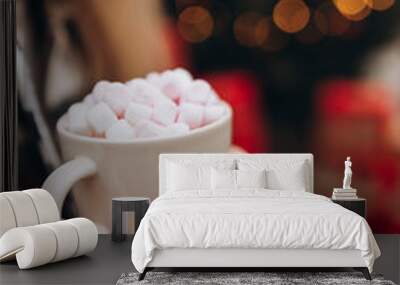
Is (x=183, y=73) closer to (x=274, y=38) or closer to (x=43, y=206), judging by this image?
(x=274, y=38)

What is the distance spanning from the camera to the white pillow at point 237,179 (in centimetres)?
679

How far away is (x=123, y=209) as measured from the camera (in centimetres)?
701

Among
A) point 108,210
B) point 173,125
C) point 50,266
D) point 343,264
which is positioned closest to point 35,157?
point 108,210

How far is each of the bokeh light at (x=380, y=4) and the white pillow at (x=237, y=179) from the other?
2.19 m

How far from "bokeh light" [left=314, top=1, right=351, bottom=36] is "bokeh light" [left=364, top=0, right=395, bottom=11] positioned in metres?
0.29

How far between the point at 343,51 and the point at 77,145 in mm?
2991

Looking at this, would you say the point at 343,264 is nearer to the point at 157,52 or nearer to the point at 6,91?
the point at 157,52

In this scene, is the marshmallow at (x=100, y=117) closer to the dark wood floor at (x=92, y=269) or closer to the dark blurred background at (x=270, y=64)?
the dark blurred background at (x=270, y=64)

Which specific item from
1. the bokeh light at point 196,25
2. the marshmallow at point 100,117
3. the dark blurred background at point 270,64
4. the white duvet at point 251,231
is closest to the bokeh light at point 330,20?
the dark blurred background at point 270,64

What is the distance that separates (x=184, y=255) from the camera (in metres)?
5.24

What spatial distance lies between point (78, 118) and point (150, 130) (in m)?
0.81

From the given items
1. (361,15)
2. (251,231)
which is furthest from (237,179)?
(361,15)

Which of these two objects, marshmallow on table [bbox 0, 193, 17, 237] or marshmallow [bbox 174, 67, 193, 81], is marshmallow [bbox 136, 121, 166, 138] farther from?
marshmallow on table [bbox 0, 193, 17, 237]

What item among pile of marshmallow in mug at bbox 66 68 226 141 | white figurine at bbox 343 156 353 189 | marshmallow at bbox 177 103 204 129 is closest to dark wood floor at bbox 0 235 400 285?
white figurine at bbox 343 156 353 189
